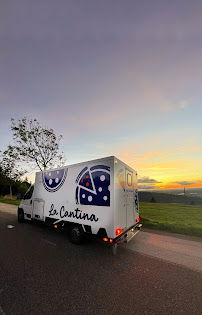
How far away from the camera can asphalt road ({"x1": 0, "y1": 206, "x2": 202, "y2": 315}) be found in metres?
2.71

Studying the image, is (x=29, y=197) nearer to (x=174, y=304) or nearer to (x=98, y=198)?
(x=98, y=198)

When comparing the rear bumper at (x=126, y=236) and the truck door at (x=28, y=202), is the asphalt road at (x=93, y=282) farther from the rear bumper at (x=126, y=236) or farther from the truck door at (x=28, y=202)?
the truck door at (x=28, y=202)

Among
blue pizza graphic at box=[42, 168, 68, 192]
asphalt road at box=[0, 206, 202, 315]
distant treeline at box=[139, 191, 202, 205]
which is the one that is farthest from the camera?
distant treeline at box=[139, 191, 202, 205]

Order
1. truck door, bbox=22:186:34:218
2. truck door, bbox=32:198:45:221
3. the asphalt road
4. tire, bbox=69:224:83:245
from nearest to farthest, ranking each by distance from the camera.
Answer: the asphalt road
tire, bbox=69:224:83:245
truck door, bbox=32:198:45:221
truck door, bbox=22:186:34:218

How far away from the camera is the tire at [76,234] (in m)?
5.59

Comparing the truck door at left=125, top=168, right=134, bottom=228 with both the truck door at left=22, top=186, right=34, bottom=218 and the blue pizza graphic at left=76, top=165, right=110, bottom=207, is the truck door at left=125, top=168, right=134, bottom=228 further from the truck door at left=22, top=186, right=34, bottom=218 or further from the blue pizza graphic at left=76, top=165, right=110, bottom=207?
A: the truck door at left=22, top=186, right=34, bottom=218

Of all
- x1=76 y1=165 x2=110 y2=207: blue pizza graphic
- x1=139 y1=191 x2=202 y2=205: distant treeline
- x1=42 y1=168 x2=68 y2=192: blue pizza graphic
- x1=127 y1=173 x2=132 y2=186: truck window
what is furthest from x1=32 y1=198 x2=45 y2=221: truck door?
x1=139 y1=191 x2=202 y2=205: distant treeline

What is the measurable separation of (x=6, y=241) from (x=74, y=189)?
3716mm

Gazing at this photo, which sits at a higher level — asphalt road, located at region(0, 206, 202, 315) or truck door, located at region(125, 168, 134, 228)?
truck door, located at region(125, 168, 134, 228)

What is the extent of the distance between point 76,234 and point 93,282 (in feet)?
7.97

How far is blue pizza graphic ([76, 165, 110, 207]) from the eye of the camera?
4.80 m

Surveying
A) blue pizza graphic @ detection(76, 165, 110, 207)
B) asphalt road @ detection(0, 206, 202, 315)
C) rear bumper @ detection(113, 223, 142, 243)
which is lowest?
asphalt road @ detection(0, 206, 202, 315)

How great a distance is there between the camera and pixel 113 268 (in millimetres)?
4059

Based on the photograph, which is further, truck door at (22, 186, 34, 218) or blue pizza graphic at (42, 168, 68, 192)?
truck door at (22, 186, 34, 218)
